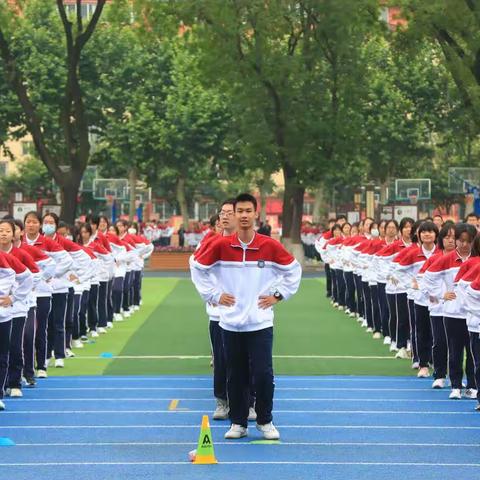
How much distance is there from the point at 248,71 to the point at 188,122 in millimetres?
14673

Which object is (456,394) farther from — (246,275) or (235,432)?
(246,275)

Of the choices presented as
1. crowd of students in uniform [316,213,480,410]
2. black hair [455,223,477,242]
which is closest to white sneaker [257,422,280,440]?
crowd of students in uniform [316,213,480,410]

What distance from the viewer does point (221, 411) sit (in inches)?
533

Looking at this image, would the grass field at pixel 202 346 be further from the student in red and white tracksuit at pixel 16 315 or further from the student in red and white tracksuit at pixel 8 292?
the student in red and white tracksuit at pixel 8 292

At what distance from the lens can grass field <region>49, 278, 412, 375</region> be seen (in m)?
19.0

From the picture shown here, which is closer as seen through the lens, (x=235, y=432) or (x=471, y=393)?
(x=235, y=432)

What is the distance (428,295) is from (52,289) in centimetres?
510

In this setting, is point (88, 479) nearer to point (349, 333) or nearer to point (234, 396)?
point (234, 396)

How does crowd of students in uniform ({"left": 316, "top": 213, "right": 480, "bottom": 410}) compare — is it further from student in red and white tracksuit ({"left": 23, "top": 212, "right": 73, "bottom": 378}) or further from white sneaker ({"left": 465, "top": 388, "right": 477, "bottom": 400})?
student in red and white tracksuit ({"left": 23, "top": 212, "right": 73, "bottom": 378})

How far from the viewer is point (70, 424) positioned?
1306 centimetres

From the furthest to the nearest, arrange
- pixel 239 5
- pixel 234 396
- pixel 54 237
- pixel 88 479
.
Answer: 1. pixel 239 5
2. pixel 54 237
3. pixel 234 396
4. pixel 88 479

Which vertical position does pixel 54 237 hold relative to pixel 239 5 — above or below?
below

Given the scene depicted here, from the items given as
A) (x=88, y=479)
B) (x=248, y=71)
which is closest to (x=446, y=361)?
(x=88, y=479)

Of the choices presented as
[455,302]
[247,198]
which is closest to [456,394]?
[455,302]
